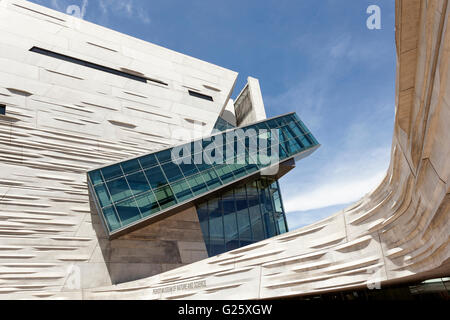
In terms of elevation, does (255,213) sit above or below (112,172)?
below

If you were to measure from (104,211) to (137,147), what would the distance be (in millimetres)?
6675

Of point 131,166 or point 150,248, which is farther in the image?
point 131,166

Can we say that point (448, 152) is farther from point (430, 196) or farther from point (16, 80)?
point (16, 80)

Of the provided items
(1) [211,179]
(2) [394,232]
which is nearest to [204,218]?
(1) [211,179]

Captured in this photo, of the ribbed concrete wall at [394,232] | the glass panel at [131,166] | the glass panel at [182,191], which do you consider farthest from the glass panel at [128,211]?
the ribbed concrete wall at [394,232]

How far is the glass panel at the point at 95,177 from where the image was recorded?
16.5 meters

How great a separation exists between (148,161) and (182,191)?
290 cm

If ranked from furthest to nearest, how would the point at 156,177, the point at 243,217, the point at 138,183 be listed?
the point at 243,217
the point at 156,177
the point at 138,183

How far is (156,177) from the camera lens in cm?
1800

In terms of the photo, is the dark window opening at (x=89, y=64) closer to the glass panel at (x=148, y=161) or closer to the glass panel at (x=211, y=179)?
the glass panel at (x=148, y=161)

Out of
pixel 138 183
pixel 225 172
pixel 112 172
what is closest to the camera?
pixel 112 172

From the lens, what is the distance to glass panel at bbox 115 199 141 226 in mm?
15922

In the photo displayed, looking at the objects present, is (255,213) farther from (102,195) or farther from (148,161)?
(102,195)

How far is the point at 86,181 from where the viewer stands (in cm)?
1819
